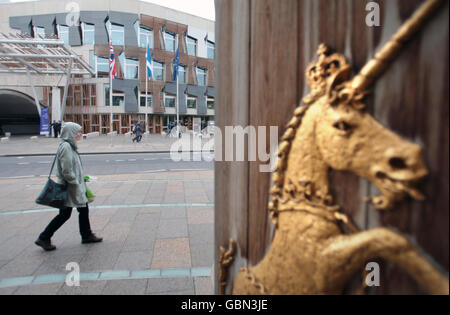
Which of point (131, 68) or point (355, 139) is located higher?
point (131, 68)

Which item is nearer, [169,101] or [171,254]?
[171,254]

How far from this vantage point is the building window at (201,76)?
1587 inches

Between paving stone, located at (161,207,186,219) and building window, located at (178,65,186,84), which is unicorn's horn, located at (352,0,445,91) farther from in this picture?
building window, located at (178,65,186,84)

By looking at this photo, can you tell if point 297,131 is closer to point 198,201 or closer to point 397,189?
point 397,189

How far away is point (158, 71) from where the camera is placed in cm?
3688

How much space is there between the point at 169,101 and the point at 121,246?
35014 mm

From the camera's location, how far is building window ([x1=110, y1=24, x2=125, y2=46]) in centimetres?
3462

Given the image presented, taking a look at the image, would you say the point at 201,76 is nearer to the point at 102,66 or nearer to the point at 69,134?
the point at 102,66

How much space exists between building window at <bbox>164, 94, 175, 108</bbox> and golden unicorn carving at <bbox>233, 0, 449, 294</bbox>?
37.4 metres

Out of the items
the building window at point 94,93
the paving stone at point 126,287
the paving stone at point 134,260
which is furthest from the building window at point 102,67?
the paving stone at point 126,287

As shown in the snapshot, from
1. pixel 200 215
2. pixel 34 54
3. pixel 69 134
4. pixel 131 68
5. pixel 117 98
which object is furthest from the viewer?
pixel 131 68

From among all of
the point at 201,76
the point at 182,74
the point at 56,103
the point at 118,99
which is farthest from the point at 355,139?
the point at 201,76

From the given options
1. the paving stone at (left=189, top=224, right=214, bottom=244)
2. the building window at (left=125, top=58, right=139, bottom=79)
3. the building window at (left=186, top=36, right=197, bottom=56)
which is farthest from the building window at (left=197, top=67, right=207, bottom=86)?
the paving stone at (left=189, top=224, right=214, bottom=244)

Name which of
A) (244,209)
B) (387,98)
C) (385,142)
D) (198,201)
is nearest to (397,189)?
(385,142)
